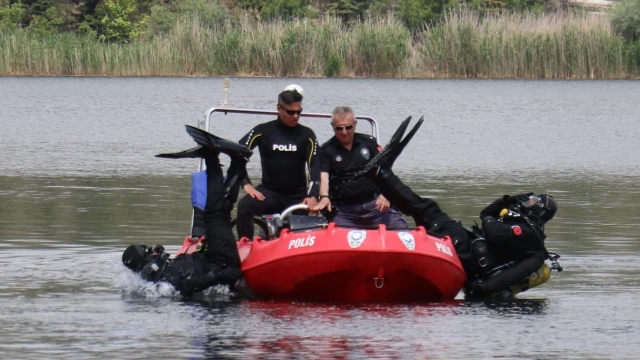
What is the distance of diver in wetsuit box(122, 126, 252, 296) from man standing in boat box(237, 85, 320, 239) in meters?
0.35

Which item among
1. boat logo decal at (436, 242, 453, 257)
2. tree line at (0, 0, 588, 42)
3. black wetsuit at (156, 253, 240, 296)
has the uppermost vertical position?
tree line at (0, 0, 588, 42)

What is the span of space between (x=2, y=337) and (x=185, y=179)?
1030 cm

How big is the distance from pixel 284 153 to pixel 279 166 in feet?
0.35

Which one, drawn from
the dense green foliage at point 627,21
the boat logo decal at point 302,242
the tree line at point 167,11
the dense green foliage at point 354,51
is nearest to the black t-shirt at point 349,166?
the boat logo decal at point 302,242

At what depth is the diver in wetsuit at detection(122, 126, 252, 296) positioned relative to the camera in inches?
410

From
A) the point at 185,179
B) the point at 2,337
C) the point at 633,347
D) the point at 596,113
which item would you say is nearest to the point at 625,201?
the point at 185,179

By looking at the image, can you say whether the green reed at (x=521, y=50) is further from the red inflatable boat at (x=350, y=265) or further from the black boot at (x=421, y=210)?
the red inflatable boat at (x=350, y=265)

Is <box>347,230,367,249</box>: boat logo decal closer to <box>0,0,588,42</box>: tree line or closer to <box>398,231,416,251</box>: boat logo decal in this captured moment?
<box>398,231,416,251</box>: boat logo decal

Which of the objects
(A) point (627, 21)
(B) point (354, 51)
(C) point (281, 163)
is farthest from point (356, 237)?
(A) point (627, 21)

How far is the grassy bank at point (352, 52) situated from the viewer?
152 ft

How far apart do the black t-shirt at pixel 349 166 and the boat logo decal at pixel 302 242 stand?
106 centimetres

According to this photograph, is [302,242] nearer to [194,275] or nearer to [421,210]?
[194,275]

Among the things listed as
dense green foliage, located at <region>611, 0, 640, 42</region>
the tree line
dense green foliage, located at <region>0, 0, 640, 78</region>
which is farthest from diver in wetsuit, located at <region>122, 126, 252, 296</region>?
the tree line

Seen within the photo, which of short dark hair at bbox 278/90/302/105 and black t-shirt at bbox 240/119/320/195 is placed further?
black t-shirt at bbox 240/119/320/195
